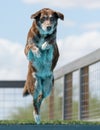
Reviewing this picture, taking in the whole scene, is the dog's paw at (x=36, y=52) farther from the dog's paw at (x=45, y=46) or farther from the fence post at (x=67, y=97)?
the fence post at (x=67, y=97)

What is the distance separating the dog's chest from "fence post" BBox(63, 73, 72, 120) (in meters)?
18.0

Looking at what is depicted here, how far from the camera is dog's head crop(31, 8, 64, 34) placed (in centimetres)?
1586

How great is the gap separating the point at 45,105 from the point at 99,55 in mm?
7149

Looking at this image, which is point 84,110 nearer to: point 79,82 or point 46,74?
point 79,82

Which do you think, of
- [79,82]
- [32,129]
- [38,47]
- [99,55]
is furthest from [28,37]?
[79,82]

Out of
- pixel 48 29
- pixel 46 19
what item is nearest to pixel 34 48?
pixel 48 29

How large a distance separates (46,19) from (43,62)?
34.5 inches

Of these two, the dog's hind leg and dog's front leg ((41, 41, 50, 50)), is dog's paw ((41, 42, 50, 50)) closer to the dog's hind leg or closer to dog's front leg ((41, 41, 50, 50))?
dog's front leg ((41, 41, 50, 50))

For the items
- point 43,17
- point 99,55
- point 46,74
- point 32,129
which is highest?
point 99,55

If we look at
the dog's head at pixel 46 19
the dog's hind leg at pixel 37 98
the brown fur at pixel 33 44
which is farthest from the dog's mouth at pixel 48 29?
the dog's hind leg at pixel 37 98

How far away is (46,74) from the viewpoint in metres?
16.2

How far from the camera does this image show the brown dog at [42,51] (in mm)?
15961

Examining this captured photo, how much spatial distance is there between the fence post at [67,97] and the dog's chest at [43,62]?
59.2 ft

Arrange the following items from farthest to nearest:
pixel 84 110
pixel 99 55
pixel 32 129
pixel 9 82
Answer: pixel 9 82
pixel 84 110
pixel 99 55
pixel 32 129
